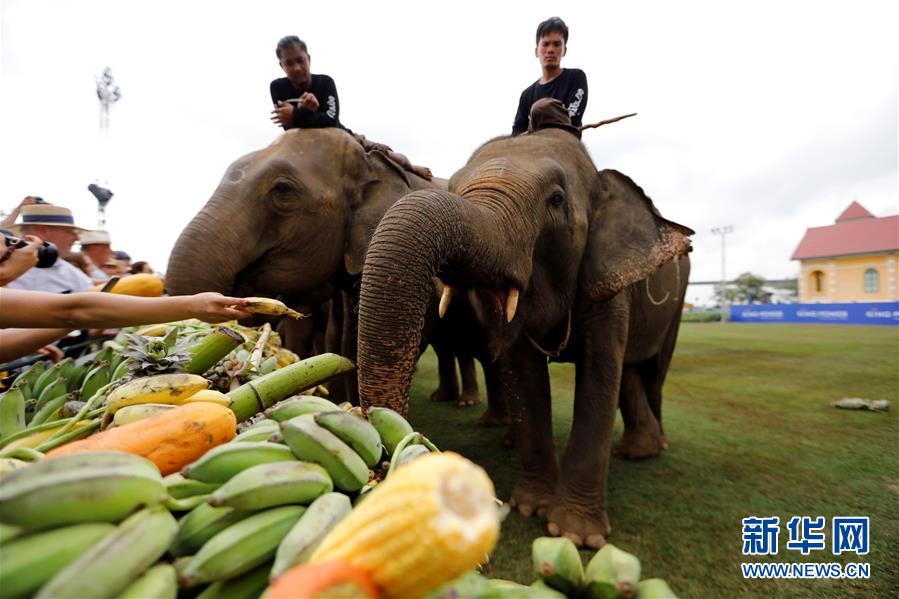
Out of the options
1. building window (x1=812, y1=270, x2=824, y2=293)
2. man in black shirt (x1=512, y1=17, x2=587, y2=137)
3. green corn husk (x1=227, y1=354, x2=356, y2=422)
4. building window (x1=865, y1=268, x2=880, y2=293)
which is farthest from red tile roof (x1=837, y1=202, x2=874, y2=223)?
green corn husk (x1=227, y1=354, x2=356, y2=422)

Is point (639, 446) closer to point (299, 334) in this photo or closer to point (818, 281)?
point (299, 334)

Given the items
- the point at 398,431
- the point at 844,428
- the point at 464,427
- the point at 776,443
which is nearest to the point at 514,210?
the point at 398,431

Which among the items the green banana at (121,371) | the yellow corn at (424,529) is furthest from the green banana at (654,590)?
the green banana at (121,371)

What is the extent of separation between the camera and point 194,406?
107 centimetres

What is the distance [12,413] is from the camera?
1614 mm

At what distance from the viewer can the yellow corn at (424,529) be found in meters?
0.58

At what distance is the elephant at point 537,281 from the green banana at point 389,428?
31.3 inches

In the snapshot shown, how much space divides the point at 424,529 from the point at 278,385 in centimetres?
100

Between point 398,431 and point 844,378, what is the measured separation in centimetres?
1019

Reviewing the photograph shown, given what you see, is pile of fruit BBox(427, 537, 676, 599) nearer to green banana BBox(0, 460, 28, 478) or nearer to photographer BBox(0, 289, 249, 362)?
green banana BBox(0, 460, 28, 478)

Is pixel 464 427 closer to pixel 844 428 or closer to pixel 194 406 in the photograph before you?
pixel 844 428

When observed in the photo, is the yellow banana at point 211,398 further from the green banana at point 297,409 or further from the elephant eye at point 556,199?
the elephant eye at point 556,199

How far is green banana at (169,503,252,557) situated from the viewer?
0.76 meters

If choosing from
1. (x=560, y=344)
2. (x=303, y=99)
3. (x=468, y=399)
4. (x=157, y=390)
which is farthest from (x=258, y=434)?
(x=468, y=399)
